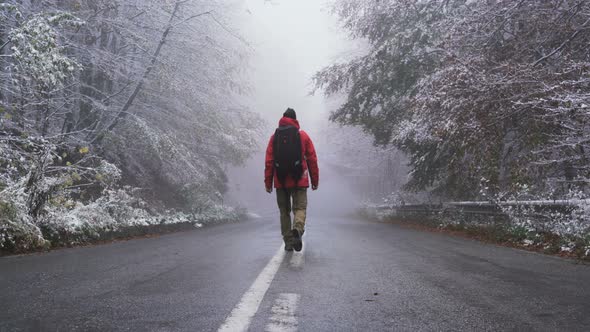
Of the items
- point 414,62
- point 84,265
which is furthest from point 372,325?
point 414,62

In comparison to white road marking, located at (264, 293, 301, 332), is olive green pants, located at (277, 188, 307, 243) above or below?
above

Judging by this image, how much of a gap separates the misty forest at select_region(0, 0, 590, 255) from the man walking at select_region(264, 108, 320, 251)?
147 inches

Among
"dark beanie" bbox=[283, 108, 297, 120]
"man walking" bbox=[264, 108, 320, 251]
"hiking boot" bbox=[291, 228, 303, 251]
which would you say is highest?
"dark beanie" bbox=[283, 108, 297, 120]

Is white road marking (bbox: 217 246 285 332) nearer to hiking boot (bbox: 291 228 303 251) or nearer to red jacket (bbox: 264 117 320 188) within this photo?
hiking boot (bbox: 291 228 303 251)

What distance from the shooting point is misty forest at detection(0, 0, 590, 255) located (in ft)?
28.1

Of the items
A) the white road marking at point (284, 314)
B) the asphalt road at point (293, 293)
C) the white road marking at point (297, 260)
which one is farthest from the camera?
the white road marking at point (297, 260)

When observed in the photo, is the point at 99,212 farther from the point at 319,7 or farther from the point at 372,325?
the point at 319,7

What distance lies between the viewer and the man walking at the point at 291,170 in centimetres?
698

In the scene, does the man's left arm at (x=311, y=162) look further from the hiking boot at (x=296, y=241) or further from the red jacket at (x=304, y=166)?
the hiking boot at (x=296, y=241)

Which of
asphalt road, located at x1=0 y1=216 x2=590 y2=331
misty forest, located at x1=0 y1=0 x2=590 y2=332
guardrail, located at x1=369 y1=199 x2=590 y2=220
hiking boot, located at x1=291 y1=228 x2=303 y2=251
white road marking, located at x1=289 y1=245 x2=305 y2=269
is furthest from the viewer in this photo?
guardrail, located at x1=369 y1=199 x2=590 y2=220

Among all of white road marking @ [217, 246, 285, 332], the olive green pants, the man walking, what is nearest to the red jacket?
the man walking

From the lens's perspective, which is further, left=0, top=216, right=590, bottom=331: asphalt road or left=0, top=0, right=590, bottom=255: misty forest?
left=0, top=0, right=590, bottom=255: misty forest

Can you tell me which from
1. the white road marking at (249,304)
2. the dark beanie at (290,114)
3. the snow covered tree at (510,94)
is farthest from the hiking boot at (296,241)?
the snow covered tree at (510,94)

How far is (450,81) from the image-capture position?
35.0 feet
